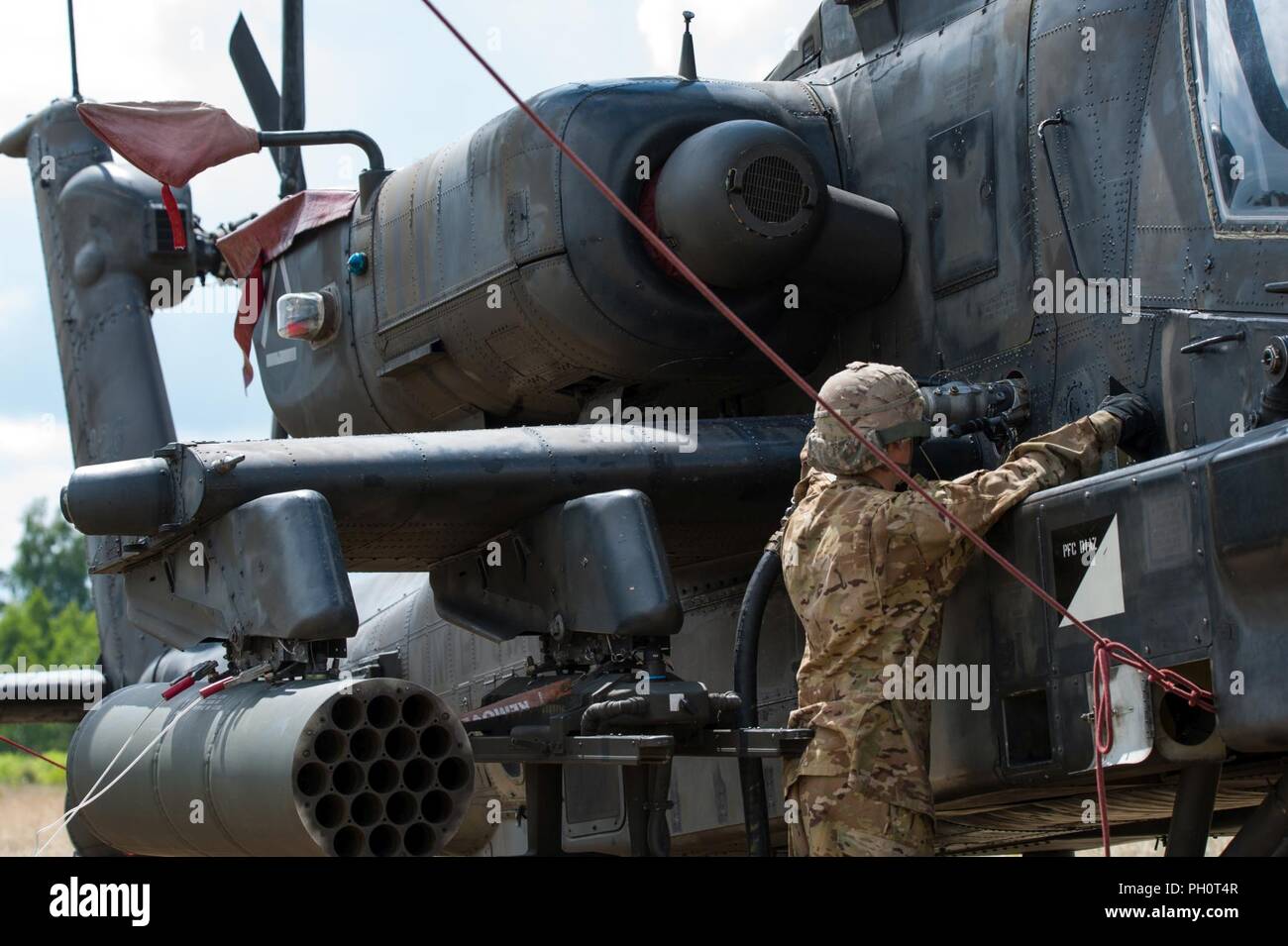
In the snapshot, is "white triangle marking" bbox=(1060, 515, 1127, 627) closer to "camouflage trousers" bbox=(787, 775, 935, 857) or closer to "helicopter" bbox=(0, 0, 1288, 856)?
"helicopter" bbox=(0, 0, 1288, 856)

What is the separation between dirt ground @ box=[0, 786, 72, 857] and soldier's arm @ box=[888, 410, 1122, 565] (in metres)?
22.2

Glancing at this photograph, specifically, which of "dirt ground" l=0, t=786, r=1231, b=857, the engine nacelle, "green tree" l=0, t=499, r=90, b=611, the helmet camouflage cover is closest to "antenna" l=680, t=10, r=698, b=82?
the engine nacelle

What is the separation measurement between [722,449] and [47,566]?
74.0m

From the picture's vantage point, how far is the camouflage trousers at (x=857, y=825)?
5.99 meters

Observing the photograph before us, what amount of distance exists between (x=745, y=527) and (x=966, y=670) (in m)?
1.51

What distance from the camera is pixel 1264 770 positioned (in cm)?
584

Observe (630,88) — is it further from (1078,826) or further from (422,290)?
(1078,826)

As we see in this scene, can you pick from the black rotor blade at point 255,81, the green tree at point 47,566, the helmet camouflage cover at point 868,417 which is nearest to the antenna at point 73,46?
the black rotor blade at point 255,81

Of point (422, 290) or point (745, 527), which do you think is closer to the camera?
point (745, 527)

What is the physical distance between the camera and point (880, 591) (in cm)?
609

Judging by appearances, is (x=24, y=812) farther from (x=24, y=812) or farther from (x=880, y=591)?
(x=880, y=591)

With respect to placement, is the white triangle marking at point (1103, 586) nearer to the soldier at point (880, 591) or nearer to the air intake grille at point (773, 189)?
the soldier at point (880, 591)
